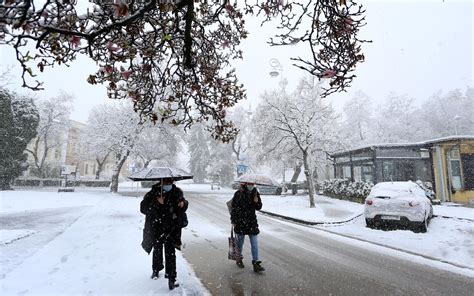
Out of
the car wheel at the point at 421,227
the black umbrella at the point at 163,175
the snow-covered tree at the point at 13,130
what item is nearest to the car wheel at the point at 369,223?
the car wheel at the point at 421,227

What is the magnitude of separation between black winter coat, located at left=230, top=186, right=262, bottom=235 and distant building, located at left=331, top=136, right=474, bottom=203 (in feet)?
50.0

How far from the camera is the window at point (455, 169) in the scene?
60.2 ft

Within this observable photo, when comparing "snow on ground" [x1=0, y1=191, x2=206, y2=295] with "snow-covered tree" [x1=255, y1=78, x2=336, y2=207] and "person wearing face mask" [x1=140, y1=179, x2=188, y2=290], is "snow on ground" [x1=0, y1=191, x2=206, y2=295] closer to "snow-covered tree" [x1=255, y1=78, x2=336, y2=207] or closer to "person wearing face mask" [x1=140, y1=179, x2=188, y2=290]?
"person wearing face mask" [x1=140, y1=179, x2=188, y2=290]

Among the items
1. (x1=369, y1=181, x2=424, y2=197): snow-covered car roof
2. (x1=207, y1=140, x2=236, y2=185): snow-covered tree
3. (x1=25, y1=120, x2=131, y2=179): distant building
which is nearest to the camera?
(x1=369, y1=181, x2=424, y2=197): snow-covered car roof

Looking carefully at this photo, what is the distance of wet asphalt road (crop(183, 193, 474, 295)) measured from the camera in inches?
209

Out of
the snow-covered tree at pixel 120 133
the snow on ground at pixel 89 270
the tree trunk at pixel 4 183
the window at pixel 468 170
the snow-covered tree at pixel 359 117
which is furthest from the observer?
the snow-covered tree at pixel 359 117

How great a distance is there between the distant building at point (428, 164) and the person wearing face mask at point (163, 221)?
1712 cm

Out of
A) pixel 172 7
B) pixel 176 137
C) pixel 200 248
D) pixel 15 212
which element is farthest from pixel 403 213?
pixel 176 137

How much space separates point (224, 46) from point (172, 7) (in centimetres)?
306

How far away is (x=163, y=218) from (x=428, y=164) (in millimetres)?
19778

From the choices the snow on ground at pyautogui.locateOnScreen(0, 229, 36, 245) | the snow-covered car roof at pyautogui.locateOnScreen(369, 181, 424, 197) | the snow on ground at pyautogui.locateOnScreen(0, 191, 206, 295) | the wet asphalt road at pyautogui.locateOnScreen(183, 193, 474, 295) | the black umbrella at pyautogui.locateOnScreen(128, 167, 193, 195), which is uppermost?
the black umbrella at pyautogui.locateOnScreen(128, 167, 193, 195)

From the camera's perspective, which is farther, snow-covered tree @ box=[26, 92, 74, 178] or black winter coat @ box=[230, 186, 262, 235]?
snow-covered tree @ box=[26, 92, 74, 178]

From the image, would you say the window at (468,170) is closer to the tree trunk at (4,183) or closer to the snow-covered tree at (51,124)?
the tree trunk at (4,183)

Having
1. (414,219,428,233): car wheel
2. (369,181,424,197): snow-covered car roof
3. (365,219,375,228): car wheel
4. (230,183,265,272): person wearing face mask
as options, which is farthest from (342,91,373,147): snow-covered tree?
(230,183,265,272): person wearing face mask
